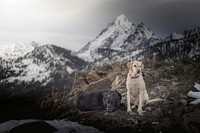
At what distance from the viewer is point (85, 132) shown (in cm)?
1382

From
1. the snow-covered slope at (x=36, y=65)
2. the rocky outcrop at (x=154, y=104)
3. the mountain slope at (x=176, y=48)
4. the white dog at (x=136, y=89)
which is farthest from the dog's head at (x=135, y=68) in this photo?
the snow-covered slope at (x=36, y=65)

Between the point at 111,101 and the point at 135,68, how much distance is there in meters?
2.00

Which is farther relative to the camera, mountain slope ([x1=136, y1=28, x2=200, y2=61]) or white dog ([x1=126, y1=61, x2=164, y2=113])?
mountain slope ([x1=136, y1=28, x2=200, y2=61])

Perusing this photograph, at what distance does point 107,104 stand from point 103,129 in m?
1.49

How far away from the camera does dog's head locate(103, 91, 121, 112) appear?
15.2 meters

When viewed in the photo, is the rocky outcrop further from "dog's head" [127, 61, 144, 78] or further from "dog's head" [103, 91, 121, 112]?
"dog's head" [127, 61, 144, 78]

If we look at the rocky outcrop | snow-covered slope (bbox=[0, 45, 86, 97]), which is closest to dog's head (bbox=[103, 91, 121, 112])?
the rocky outcrop

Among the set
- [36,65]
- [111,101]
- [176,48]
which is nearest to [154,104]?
[111,101]

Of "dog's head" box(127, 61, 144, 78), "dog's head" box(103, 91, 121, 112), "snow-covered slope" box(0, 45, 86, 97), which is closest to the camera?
"dog's head" box(127, 61, 144, 78)

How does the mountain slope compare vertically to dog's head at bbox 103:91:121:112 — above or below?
above

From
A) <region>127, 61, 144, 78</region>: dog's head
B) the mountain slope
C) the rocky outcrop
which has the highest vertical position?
the mountain slope

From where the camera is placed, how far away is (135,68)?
14.0 metres

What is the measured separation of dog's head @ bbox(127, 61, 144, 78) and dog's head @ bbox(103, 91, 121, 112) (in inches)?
57.4

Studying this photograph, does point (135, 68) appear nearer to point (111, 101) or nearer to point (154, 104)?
point (154, 104)
